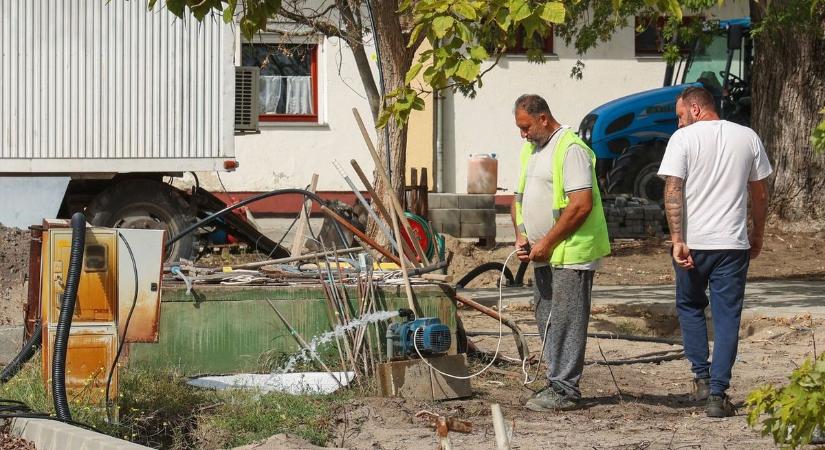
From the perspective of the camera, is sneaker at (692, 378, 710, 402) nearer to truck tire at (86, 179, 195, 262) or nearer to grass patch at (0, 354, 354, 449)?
grass patch at (0, 354, 354, 449)

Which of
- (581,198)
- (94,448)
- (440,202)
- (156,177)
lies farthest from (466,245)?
(94,448)

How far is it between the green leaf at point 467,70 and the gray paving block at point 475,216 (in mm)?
11411

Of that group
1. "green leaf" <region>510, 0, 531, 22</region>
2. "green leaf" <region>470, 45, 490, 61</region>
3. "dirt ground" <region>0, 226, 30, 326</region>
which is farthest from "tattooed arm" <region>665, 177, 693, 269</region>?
"dirt ground" <region>0, 226, 30, 326</region>

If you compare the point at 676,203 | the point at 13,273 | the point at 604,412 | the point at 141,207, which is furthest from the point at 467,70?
the point at 141,207

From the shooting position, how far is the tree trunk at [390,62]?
1281 centimetres

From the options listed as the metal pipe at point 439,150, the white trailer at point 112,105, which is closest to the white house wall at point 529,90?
the metal pipe at point 439,150

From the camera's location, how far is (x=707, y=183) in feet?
24.4

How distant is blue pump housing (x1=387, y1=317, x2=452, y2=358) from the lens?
794 cm

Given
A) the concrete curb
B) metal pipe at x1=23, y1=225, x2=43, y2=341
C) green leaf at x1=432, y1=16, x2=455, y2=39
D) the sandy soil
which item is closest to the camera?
the concrete curb

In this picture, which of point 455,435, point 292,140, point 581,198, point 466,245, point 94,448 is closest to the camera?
point 94,448

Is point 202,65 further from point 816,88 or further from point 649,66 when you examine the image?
point 649,66

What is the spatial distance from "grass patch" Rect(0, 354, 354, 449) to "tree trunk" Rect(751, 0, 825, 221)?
12019mm

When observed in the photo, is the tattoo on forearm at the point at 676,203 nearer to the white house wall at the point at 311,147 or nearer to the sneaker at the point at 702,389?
the sneaker at the point at 702,389

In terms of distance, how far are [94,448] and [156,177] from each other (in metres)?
10.0
